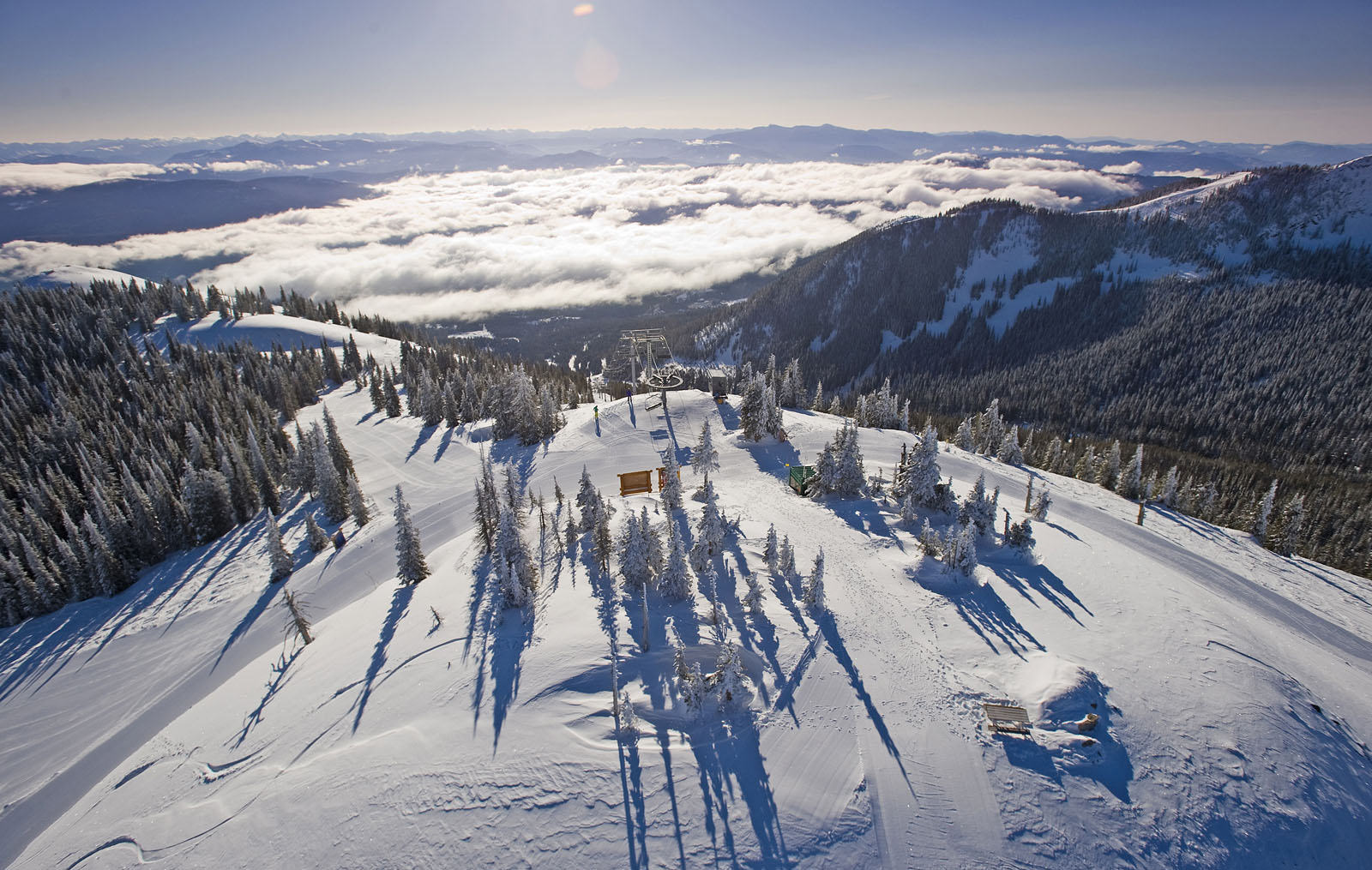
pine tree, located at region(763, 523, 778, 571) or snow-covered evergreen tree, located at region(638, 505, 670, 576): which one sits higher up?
snow-covered evergreen tree, located at region(638, 505, 670, 576)

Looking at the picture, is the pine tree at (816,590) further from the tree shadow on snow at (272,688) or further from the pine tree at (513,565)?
the tree shadow on snow at (272,688)

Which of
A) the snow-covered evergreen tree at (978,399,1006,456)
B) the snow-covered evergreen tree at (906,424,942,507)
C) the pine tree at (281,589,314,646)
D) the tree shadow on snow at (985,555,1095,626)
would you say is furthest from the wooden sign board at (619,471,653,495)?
the snow-covered evergreen tree at (978,399,1006,456)

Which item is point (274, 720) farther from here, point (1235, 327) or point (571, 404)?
point (1235, 327)

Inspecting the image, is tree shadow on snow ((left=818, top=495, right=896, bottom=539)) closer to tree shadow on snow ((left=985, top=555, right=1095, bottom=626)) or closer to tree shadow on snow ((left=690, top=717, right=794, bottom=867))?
tree shadow on snow ((left=985, top=555, right=1095, bottom=626))

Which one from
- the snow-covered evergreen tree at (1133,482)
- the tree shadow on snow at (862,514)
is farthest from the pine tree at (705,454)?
the snow-covered evergreen tree at (1133,482)

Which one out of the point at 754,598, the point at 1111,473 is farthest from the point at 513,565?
the point at 1111,473

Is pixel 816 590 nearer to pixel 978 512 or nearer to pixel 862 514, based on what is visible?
pixel 862 514
